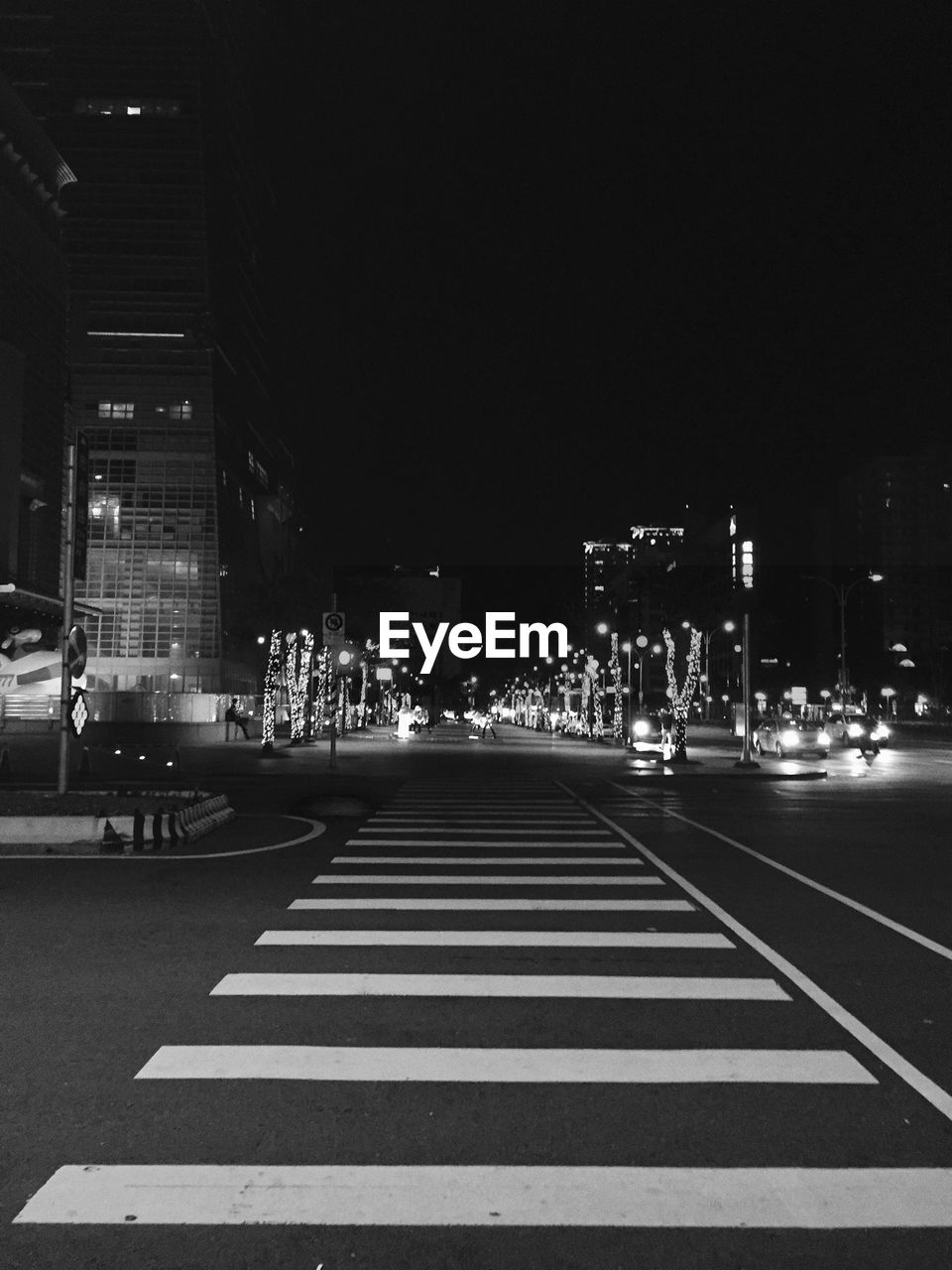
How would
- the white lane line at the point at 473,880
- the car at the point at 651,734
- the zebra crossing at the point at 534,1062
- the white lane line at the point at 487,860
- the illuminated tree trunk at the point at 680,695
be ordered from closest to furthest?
the zebra crossing at the point at 534,1062, the white lane line at the point at 473,880, the white lane line at the point at 487,860, the illuminated tree trunk at the point at 680,695, the car at the point at 651,734

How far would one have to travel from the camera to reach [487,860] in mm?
14664

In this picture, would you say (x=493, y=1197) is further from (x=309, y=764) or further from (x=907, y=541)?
(x=907, y=541)

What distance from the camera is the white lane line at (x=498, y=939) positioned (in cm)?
957

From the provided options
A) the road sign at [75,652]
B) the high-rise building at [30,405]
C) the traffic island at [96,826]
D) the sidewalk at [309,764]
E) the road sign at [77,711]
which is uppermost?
the high-rise building at [30,405]

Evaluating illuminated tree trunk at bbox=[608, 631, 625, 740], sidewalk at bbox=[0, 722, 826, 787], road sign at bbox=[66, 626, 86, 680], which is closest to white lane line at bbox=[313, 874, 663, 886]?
road sign at bbox=[66, 626, 86, 680]

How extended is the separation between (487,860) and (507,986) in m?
6.43

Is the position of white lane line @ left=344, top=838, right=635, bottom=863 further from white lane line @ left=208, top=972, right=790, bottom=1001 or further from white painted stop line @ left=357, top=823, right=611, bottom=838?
white lane line @ left=208, top=972, right=790, bottom=1001

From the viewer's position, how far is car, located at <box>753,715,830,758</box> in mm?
48406

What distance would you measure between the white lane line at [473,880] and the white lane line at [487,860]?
3.20 feet

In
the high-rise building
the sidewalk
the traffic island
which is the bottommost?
the sidewalk

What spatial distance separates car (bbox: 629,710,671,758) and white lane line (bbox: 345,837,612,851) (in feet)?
89.7

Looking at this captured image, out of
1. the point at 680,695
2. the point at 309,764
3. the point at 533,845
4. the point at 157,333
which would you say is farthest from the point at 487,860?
the point at 157,333

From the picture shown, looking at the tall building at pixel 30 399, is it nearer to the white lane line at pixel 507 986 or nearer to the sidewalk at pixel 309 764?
the sidewalk at pixel 309 764

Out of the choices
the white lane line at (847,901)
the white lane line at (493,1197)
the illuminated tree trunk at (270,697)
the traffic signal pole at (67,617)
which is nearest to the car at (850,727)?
the illuminated tree trunk at (270,697)
